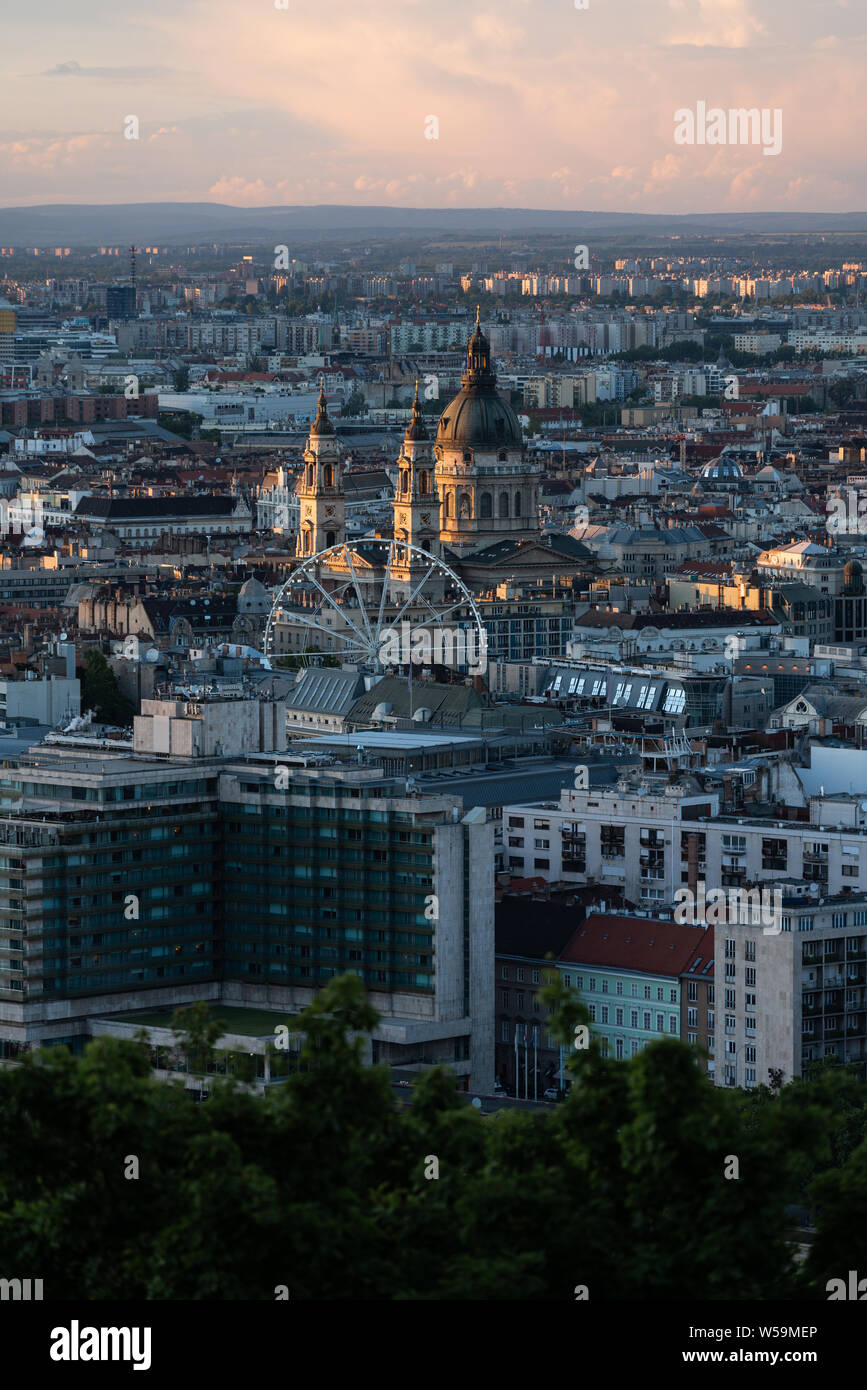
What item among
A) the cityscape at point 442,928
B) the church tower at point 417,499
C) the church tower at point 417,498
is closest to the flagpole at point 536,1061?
the cityscape at point 442,928

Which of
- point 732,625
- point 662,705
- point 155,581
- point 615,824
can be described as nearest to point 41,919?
point 615,824

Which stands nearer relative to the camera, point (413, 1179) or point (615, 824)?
point (413, 1179)

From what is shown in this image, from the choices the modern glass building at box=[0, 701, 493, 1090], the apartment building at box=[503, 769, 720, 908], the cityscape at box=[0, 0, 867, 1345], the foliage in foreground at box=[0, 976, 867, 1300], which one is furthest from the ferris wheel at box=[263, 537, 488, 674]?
the foliage in foreground at box=[0, 976, 867, 1300]

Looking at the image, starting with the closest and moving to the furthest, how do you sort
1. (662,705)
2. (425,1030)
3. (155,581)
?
1. (425,1030)
2. (662,705)
3. (155,581)

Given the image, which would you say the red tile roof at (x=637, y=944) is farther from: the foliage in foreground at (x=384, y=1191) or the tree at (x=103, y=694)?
the tree at (x=103, y=694)

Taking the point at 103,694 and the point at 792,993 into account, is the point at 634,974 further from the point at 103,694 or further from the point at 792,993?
the point at 103,694

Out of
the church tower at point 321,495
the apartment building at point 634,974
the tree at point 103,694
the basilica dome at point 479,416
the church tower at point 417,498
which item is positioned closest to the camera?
the apartment building at point 634,974
